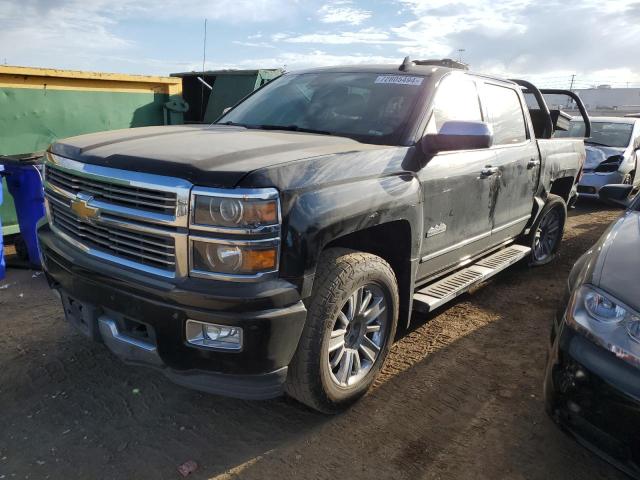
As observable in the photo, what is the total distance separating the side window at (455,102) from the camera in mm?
3326

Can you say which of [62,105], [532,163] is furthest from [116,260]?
[62,105]

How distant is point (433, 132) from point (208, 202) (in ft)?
5.63

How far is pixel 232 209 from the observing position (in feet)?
6.93

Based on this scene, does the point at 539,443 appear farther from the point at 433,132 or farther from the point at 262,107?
the point at 262,107

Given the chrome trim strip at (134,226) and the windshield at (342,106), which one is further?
the windshield at (342,106)

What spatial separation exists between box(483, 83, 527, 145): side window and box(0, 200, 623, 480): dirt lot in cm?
173

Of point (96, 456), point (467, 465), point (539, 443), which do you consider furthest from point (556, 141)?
point (96, 456)

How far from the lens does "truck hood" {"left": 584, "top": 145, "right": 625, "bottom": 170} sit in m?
9.39

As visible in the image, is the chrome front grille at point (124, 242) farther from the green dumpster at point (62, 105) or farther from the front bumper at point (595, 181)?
the front bumper at point (595, 181)

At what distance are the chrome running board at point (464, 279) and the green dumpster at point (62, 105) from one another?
4.71 meters

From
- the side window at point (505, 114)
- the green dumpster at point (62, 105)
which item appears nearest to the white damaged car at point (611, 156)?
the side window at point (505, 114)

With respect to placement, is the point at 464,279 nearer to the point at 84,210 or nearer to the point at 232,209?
the point at 232,209

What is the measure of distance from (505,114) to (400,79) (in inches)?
54.0

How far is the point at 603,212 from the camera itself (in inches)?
359
